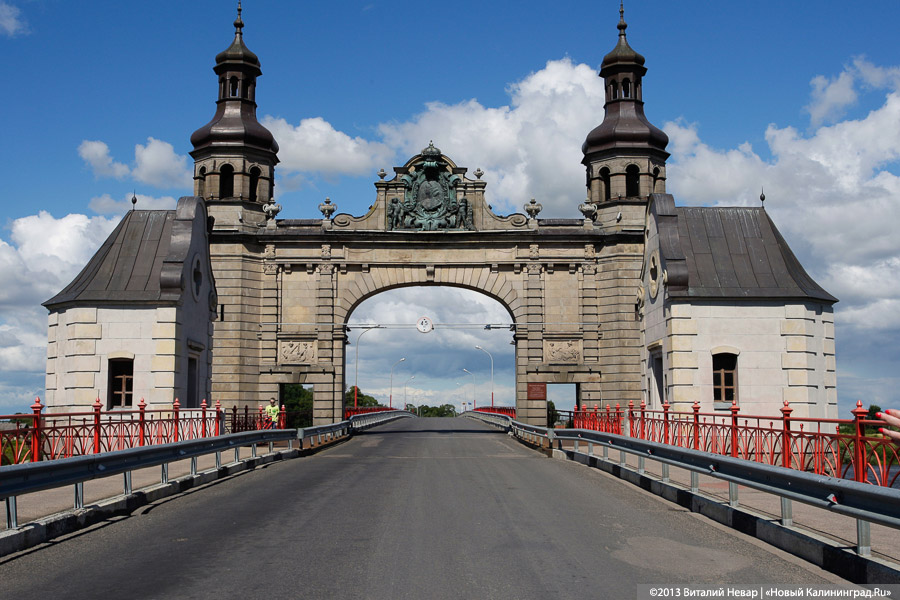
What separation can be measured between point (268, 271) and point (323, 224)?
337 cm

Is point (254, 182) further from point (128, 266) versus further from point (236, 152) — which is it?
point (128, 266)

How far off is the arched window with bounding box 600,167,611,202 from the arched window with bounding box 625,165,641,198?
97cm

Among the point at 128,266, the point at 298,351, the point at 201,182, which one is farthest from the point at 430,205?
the point at 128,266

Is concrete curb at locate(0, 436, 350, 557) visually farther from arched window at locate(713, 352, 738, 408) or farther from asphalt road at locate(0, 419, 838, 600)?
arched window at locate(713, 352, 738, 408)

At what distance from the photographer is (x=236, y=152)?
1622 inches

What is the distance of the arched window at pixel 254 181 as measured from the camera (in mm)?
41781

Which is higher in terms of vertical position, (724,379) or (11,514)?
(724,379)

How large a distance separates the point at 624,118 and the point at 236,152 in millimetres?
18482

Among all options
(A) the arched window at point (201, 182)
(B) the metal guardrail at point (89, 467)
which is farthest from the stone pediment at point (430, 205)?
(B) the metal guardrail at point (89, 467)

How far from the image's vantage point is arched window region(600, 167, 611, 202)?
136ft

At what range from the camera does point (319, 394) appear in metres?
40.2

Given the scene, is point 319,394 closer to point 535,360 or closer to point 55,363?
point 535,360

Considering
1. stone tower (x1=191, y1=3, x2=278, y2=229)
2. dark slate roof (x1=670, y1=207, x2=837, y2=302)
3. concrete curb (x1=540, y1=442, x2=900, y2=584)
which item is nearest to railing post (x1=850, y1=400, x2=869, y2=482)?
concrete curb (x1=540, y1=442, x2=900, y2=584)

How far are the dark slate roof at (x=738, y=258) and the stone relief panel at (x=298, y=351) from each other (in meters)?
18.8
